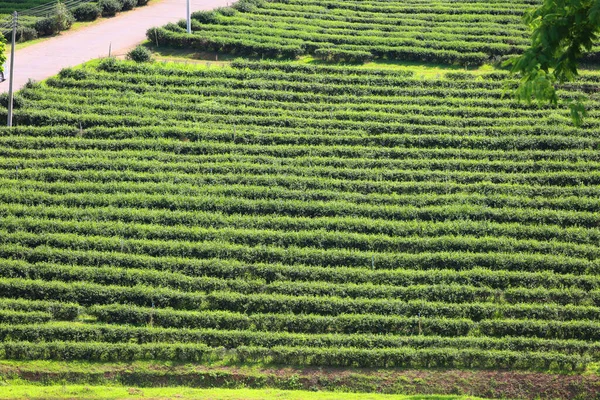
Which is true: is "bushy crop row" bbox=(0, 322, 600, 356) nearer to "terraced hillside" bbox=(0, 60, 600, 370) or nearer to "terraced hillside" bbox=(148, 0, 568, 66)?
"terraced hillside" bbox=(0, 60, 600, 370)

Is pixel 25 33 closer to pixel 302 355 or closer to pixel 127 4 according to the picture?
pixel 127 4

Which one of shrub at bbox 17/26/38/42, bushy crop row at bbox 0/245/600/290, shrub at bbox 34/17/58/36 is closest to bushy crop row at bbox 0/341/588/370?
bushy crop row at bbox 0/245/600/290

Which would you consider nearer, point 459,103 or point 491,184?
point 491,184

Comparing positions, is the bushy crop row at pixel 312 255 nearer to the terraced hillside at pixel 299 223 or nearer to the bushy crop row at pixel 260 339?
the terraced hillside at pixel 299 223

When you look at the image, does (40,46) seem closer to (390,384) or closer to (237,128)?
(237,128)

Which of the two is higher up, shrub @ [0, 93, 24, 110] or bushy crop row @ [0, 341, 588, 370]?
shrub @ [0, 93, 24, 110]

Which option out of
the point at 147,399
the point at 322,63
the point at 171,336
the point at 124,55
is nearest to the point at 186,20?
the point at 124,55
